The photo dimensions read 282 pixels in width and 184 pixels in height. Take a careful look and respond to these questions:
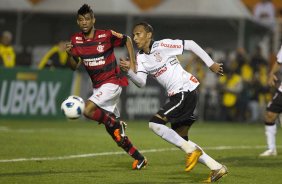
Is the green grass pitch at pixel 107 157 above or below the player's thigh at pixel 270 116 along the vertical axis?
below

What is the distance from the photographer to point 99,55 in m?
12.5

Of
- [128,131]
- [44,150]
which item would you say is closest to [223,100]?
[128,131]

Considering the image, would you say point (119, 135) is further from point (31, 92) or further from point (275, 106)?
point (31, 92)

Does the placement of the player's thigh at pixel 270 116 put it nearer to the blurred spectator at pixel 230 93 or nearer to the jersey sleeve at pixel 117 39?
the jersey sleeve at pixel 117 39

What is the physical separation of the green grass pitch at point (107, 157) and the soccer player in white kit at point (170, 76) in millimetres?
678

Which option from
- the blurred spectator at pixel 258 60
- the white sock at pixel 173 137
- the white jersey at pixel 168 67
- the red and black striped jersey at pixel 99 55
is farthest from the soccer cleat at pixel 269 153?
the blurred spectator at pixel 258 60

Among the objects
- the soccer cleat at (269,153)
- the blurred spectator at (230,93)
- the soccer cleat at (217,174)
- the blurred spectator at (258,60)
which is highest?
the soccer cleat at (217,174)

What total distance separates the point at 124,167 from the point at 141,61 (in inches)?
69.6

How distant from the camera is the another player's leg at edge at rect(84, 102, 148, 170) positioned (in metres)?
12.0

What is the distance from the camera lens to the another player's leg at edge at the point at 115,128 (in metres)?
12.0

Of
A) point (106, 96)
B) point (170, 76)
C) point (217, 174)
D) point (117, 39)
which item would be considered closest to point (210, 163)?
point (217, 174)

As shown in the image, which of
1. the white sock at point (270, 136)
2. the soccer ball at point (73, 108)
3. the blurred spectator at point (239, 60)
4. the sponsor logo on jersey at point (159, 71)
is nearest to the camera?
the soccer ball at point (73, 108)

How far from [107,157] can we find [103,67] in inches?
87.9

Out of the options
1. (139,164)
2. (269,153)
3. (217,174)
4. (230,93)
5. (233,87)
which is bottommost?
(230,93)
